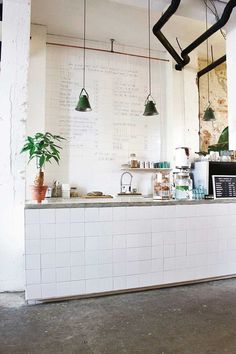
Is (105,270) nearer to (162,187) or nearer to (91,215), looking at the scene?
(91,215)

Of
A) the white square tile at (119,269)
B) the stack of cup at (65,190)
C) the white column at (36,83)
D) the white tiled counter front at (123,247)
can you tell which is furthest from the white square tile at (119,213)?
the white column at (36,83)

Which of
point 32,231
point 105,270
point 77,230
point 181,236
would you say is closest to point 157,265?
point 181,236

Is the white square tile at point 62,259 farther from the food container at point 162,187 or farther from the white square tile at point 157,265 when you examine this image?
the food container at point 162,187

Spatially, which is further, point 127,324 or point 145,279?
point 145,279

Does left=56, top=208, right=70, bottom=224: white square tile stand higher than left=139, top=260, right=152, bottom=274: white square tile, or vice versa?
left=56, top=208, right=70, bottom=224: white square tile

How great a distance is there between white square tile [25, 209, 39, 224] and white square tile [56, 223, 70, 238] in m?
0.20

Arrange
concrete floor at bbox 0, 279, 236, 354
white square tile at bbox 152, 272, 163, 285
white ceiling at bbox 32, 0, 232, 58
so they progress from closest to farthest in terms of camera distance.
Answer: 1. concrete floor at bbox 0, 279, 236, 354
2. white square tile at bbox 152, 272, 163, 285
3. white ceiling at bbox 32, 0, 232, 58

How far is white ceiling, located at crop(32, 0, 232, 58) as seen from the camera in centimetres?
391

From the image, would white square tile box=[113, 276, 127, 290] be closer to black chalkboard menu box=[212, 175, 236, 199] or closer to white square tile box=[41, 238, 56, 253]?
white square tile box=[41, 238, 56, 253]

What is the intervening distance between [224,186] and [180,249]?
96 centimetres

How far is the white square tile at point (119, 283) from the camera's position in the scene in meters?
2.70

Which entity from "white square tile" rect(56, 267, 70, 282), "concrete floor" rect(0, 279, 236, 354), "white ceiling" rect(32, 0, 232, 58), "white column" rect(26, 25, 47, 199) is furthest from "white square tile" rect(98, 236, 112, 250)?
"white ceiling" rect(32, 0, 232, 58)

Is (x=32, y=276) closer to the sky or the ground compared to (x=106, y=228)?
closer to the ground

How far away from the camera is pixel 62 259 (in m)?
2.57
